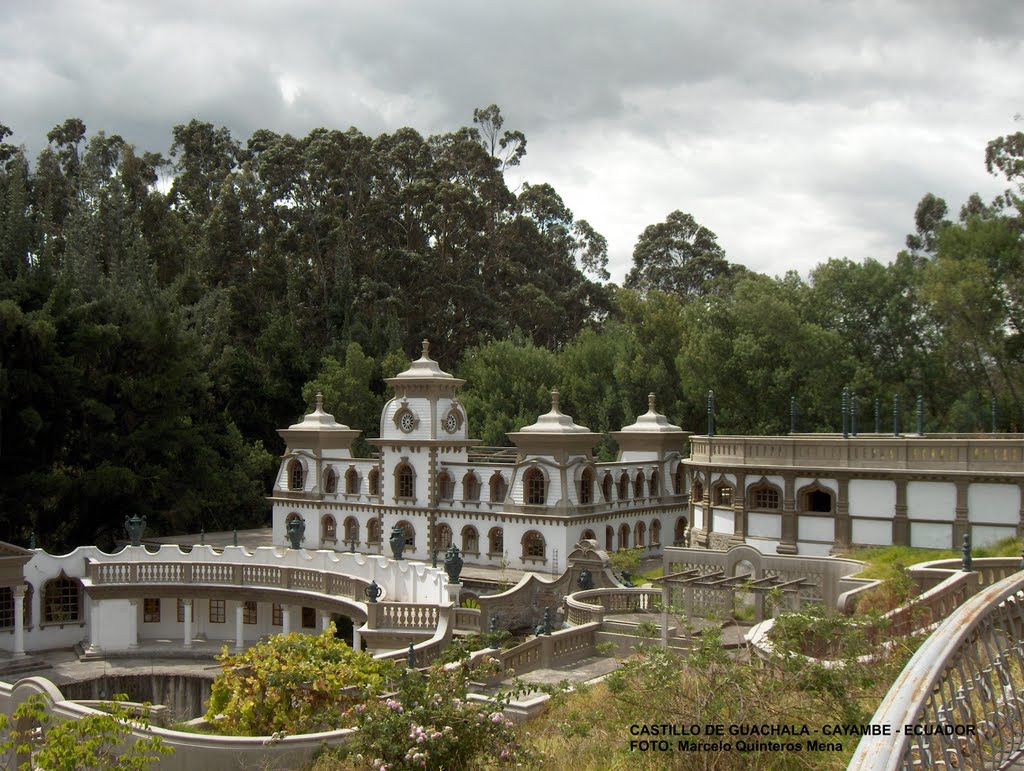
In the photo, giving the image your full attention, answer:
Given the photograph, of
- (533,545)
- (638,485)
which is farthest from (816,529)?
(638,485)

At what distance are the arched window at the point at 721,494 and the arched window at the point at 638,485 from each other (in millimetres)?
9149

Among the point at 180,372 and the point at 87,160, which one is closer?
the point at 180,372

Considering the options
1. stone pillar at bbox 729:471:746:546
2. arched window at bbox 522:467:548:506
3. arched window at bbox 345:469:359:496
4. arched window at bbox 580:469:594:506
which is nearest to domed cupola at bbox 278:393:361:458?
arched window at bbox 345:469:359:496

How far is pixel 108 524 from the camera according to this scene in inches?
1811

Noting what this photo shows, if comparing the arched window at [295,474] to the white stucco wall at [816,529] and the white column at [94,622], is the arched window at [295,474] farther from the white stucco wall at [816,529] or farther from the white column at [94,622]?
the white stucco wall at [816,529]

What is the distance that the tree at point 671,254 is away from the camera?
267ft

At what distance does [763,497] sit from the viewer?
32.6m

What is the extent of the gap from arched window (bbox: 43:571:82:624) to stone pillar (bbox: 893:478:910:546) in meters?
25.2

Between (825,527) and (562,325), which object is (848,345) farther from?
(562,325)

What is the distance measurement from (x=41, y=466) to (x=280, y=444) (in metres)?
19.2

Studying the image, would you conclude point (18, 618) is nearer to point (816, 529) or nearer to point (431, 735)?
point (431, 735)

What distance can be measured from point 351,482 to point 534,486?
9757 millimetres

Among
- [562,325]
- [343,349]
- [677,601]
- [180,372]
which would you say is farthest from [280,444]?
[677,601]

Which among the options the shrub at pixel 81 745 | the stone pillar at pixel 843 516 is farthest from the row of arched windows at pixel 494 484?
the shrub at pixel 81 745
